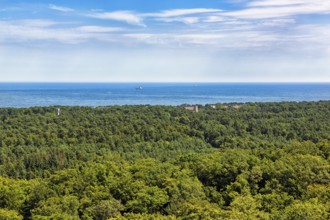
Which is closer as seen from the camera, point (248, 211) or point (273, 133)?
point (248, 211)

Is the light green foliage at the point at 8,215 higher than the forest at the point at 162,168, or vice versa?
the forest at the point at 162,168

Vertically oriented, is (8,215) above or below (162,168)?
below

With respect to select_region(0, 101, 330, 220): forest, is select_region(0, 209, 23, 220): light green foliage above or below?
below

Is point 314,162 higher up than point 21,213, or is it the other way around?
point 314,162

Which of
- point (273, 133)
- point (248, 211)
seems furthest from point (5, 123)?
point (248, 211)

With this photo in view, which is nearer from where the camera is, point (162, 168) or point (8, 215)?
point (8, 215)

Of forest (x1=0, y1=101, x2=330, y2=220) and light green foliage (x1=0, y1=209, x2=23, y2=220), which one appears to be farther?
forest (x1=0, y1=101, x2=330, y2=220)

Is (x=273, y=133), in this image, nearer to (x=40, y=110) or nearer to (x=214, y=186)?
(x=214, y=186)

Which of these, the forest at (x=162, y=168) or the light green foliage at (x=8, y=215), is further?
the forest at (x=162, y=168)
